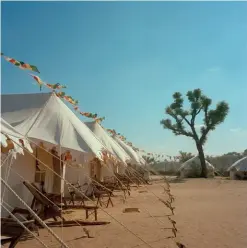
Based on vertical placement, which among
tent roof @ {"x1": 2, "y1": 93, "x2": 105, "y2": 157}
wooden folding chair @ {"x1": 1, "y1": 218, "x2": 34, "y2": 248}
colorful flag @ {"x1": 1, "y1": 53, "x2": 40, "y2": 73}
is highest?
colorful flag @ {"x1": 1, "y1": 53, "x2": 40, "y2": 73}

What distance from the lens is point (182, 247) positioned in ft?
18.7

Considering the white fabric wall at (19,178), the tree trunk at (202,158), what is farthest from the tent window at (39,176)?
the tree trunk at (202,158)

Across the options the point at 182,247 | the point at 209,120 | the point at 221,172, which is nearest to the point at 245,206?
the point at 182,247

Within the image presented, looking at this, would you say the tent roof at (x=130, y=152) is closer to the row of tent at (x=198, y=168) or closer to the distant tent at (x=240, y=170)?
the row of tent at (x=198, y=168)

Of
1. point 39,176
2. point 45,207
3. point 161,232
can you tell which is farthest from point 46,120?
point 161,232

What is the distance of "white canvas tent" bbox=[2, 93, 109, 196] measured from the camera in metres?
8.85

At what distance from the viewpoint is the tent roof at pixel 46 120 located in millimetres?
8915

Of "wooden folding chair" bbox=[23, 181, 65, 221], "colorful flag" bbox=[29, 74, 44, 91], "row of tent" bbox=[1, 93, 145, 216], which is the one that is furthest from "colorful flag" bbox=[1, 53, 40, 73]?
"wooden folding chair" bbox=[23, 181, 65, 221]

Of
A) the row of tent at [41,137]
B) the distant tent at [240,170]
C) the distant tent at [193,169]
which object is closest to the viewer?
the row of tent at [41,137]

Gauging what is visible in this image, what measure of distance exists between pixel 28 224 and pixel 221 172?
37.7m

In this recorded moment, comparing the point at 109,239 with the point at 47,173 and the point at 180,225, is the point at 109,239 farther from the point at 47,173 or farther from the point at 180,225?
the point at 47,173

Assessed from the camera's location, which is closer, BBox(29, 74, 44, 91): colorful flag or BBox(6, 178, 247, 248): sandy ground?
BBox(6, 178, 247, 248): sandy ground

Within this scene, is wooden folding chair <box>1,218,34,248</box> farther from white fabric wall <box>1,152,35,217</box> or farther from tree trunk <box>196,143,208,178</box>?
tree trunk <box>196,143,208,178</box>

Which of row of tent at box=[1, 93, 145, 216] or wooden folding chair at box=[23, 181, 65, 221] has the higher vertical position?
row of tent at box=[1, 93, 145, 216]
